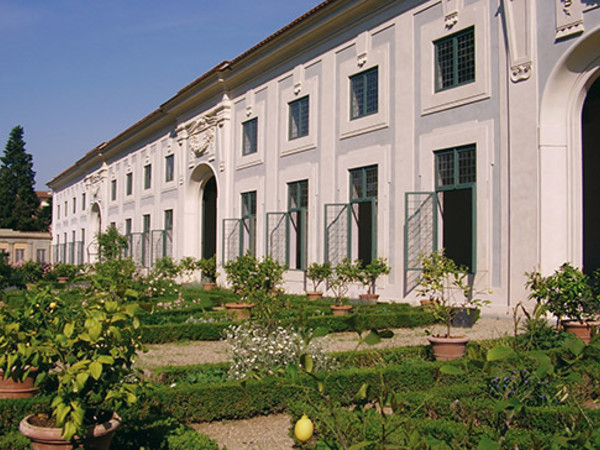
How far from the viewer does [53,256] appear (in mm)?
54000

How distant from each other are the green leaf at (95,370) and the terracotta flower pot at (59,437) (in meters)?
0.53

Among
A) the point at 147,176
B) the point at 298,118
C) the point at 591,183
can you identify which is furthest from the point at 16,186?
the point at 591,183

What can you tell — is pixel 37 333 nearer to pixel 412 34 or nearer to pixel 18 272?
pixel 412 34

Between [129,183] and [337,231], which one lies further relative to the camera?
[129,183]

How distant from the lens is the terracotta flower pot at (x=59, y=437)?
4.02 meters

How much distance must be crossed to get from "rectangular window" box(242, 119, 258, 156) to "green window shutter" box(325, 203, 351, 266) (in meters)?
6.26

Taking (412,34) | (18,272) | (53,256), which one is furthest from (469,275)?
(53,256)

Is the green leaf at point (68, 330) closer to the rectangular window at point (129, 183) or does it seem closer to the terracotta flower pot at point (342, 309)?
the terracotta flower pot at point (342, 309)

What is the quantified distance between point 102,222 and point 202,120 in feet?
60.0

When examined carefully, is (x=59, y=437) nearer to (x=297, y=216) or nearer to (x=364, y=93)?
(x=364, y=93)

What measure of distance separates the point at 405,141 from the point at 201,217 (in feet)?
49.7

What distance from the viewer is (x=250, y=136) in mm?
24469

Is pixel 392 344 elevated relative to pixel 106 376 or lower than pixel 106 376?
lower

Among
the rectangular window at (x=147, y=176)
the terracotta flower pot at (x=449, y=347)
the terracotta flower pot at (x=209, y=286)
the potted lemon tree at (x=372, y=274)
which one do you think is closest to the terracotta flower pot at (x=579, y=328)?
the terracotta flower pot at (x=449, y=347)
